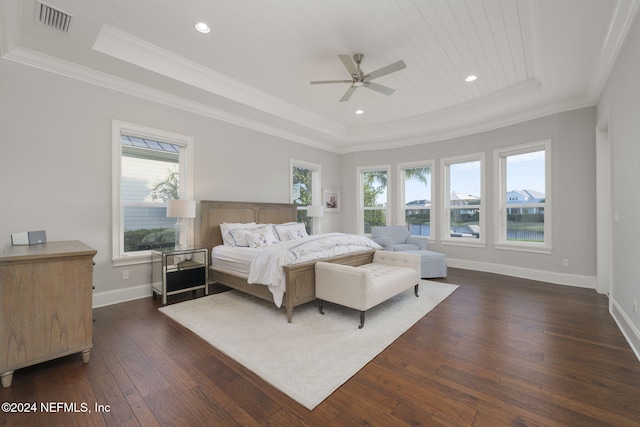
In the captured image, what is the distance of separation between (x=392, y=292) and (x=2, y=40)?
492 cm

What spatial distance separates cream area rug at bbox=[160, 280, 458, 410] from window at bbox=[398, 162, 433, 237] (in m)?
2.67

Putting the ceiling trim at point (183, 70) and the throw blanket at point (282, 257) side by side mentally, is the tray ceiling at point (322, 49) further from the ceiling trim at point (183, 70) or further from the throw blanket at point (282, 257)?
the throw blanket at point (282, 257)

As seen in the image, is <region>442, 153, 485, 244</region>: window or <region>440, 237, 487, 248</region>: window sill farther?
<region>442, 153, 485, 244</region>: window

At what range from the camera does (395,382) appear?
1939 mm

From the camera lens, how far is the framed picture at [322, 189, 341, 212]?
22.9 feet

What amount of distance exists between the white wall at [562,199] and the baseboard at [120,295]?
19.6ft

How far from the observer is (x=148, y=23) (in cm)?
287

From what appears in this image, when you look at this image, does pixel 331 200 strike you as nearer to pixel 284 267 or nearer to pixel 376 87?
pixel 376 87

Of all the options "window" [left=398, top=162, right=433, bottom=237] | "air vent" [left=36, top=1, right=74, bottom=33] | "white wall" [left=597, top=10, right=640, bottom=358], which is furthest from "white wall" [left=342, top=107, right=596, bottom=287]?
"air vent" [left=36, top=1, right=74, bottom=33]

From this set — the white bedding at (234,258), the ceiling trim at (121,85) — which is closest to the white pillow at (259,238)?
the white bedding at (234,258)

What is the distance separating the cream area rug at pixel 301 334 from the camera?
2004mm

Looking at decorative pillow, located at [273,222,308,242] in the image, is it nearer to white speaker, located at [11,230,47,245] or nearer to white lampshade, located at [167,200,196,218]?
white lampshade, located at [167,200,196,218]

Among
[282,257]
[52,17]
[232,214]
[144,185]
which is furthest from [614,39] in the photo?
[144,185]

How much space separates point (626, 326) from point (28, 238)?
230 inches
